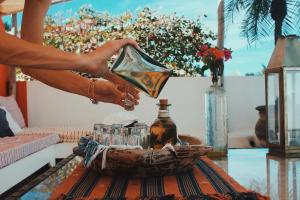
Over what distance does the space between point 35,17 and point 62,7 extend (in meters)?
5.07

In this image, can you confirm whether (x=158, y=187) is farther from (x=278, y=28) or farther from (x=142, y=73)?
(x=278, y=28)

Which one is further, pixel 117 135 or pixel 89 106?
pixel 89 106

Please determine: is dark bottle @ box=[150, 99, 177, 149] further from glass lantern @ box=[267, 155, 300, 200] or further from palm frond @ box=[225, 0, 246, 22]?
palm frond @ box=[225, 0, 246, 22]

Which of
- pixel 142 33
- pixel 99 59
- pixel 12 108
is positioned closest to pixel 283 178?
pixel 99 59

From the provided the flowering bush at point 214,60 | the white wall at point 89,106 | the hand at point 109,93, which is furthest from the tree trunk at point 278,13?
the hand at point 109,93

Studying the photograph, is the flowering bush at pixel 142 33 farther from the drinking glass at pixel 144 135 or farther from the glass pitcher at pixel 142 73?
the glass pitcher at pixel 142 73

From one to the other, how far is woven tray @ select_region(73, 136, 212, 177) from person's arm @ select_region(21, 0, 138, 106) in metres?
0.16

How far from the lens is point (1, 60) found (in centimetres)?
93

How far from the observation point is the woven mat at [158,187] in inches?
41.8

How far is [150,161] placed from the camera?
1.26 metres

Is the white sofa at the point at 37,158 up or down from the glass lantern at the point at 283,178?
down

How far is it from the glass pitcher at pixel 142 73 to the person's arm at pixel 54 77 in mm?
261

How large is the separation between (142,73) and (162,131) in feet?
1.67

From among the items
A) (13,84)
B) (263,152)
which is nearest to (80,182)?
(263,152)
